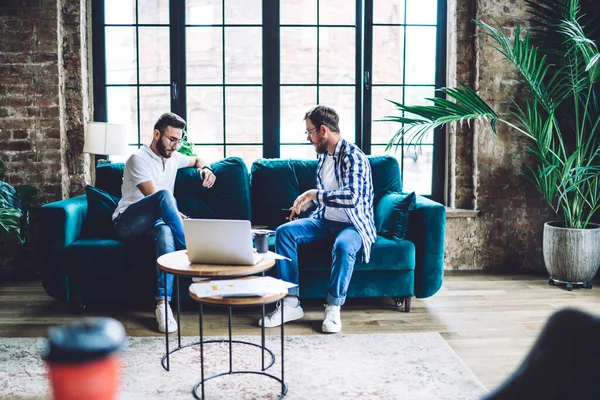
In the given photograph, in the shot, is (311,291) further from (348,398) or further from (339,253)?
(348,398)

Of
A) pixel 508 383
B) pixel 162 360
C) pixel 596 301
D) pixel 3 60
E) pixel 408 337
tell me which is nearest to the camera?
pixel 508 383

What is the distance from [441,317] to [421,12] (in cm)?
256

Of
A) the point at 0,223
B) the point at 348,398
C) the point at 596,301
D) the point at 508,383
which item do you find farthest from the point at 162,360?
the point at 596,301

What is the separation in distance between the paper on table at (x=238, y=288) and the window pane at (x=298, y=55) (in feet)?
8.69

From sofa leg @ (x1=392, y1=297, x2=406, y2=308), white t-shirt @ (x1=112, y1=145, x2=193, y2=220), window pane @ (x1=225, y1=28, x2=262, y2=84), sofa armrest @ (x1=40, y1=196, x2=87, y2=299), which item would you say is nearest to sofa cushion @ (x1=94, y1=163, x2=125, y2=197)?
white t-shirt @ (x1=112, y1=145, x2=193, y2=220)

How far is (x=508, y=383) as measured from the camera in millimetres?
987

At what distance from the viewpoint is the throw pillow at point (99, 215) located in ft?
12.6

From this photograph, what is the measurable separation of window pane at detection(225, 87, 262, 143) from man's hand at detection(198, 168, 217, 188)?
0.90 meters

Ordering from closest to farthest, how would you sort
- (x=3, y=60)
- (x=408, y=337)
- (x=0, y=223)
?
(x=408, y=337), (x=0, y=223), (x=3, y=60)

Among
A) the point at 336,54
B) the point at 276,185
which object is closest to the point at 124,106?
the point at 276,185

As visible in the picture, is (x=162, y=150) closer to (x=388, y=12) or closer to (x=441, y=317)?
(x=441, y=317)

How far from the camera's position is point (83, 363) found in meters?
0.54

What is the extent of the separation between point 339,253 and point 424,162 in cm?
190

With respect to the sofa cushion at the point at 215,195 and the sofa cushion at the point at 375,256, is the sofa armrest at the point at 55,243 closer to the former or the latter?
the sofa cushion at the point at 215,195
